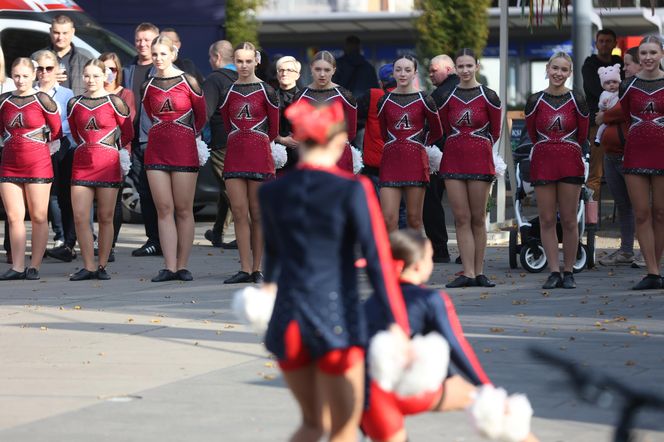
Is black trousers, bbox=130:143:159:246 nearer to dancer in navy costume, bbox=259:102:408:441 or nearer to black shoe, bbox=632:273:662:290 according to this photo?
black shoe, bbox=632:273:662:290

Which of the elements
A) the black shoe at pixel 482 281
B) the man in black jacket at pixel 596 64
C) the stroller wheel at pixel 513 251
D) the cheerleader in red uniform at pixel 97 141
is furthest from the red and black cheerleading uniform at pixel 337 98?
the man in black jacket at pixel 596 64

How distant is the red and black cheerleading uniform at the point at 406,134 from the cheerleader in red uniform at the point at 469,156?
6.3 inches

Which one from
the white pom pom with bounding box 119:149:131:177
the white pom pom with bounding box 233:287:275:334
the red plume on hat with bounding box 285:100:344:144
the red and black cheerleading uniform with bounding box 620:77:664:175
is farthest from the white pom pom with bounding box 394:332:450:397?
the white pom pom with bounding box 119:149:131:177

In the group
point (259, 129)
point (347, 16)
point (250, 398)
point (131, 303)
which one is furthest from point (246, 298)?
point (347, 16)

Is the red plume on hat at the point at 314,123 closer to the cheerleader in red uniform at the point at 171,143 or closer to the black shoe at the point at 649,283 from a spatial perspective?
the black shoe at the point at 649,283

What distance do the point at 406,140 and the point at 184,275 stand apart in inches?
93.9

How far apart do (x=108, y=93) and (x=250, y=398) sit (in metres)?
6.12

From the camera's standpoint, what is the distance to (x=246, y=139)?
498 inches

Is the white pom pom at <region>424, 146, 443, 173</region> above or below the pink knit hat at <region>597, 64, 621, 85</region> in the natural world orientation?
below

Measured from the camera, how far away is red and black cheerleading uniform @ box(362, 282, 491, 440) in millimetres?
5266

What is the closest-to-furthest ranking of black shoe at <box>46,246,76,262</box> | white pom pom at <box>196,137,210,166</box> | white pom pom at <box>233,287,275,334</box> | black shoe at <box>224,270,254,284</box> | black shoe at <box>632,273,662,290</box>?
white pom pom at <box>233,287,275,334</box>, black shoe at <box>632,273,662,290</box>, black shoe at <box>224,270,254,284</box>, white pom pom at <box>196,137,210,166</box>, black shoe at <box>46,246,76,262</box>

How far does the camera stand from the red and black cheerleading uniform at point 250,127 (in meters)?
12.6

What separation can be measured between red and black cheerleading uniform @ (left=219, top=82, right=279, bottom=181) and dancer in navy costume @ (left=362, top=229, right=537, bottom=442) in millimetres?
7046

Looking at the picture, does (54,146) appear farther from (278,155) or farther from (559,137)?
(559,137)
